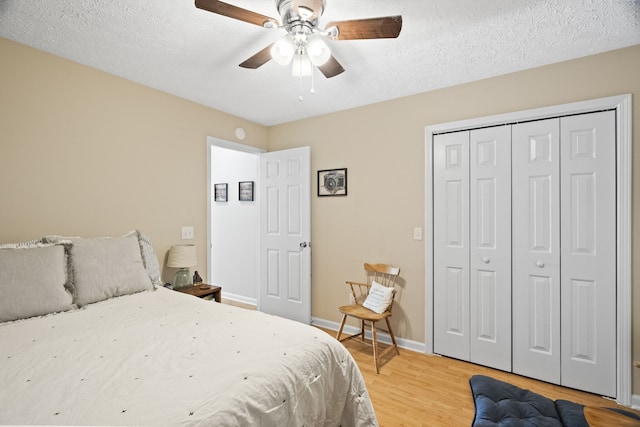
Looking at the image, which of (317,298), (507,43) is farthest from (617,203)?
(317,298)

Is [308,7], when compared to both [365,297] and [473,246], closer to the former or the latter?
[473,246]

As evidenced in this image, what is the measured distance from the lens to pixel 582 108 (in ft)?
7.56

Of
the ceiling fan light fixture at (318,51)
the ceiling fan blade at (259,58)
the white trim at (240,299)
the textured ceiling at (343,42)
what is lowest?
the white trim at (240,299)

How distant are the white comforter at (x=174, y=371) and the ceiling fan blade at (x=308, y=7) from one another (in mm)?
1596

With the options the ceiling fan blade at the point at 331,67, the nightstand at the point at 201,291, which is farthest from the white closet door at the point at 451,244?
the nightstand at the point at 201,291

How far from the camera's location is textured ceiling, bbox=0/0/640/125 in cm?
176

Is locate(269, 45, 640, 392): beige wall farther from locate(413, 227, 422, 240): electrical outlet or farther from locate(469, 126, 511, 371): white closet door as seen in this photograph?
locate(469, 126, 511, 371): white closet door

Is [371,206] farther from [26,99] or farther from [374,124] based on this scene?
[26,99]

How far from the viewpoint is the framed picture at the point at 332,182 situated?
11.5 feet

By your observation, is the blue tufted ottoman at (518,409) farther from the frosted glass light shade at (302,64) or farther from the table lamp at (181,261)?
the table lamp at (181,261)

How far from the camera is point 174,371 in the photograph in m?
1.18

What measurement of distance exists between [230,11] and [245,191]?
3252 mm

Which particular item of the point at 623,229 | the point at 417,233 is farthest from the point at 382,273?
the point at 623,229

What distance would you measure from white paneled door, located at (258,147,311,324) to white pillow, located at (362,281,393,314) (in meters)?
0.85
